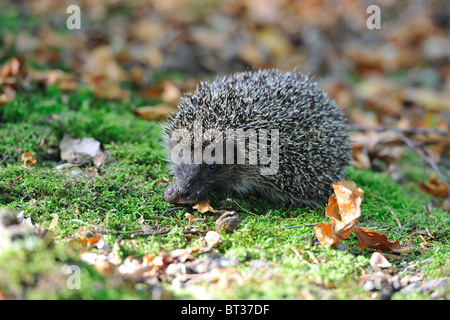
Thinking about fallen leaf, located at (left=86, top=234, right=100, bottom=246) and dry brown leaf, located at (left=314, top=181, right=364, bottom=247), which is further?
dry brown leaf, located at (left=314, top=181, right=364, bottom=247)

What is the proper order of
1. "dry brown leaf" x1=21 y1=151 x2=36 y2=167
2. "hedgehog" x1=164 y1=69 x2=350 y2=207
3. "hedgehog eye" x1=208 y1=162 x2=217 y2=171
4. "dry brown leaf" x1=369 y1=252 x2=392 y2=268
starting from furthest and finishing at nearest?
1. "dry brown leaf" x1=21 y1=151 x2=36 y2=167
2. "hedgehog eye" x1=208 y1=162 x2=217 y2=171
3. "hedgehog" x1=164 y1=69 x2=350 y2=207
4. "dry brown leaf" x1=369 y1=252 x2=392 y2=268

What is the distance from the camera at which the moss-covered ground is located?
3184mm

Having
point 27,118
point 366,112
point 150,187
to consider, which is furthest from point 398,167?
point 27,118

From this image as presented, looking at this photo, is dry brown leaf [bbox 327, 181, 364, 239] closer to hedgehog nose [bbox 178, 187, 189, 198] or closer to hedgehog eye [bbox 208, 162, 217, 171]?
hedgehog eye [bbox 208, 162, 217, 171]

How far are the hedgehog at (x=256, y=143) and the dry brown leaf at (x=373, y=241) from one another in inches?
42.2

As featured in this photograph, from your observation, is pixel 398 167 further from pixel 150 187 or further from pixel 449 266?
pixel 150 187

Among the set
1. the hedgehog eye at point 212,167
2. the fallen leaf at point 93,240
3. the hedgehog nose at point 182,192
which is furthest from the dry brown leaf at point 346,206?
the fallen leaf at point 93,240

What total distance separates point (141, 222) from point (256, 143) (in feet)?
5.60

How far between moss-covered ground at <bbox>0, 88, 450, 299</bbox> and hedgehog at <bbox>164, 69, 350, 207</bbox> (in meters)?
0.25

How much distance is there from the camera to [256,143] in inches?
199

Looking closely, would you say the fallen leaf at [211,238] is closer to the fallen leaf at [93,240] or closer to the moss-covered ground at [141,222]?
the moss-covered ground at [141,222]

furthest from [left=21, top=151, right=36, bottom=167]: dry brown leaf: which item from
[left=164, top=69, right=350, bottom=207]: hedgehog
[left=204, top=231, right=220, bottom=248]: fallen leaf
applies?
[left=204, top=231, right=220, bottom=248]: fallen leaf

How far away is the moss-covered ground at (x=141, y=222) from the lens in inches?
125

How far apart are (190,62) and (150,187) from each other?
642cm
